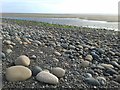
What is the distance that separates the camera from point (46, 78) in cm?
401

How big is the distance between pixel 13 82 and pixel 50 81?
0.62 meters

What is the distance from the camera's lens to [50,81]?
13.1 ft

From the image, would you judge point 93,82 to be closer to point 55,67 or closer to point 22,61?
point 55,67

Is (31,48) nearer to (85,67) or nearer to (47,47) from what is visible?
(47,47)

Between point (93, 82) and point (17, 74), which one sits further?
point (93, 82)

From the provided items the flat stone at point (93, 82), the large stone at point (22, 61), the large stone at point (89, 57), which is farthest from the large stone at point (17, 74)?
the large stone at point (89, 57)

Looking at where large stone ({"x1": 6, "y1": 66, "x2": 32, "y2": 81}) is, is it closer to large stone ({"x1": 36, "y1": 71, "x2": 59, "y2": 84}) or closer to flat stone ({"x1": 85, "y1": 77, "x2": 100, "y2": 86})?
large stone ({"x1": 36, "y1": 71, "x2": 59, "y2": 84})

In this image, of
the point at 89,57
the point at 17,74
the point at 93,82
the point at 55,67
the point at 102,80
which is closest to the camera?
the point at 17,74

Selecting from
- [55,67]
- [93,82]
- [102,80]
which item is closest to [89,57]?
[55,67]

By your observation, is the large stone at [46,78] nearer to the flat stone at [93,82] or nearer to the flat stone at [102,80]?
the flat stone at [93,82]

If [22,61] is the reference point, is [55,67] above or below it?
below

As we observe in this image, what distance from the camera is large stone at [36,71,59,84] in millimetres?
4004

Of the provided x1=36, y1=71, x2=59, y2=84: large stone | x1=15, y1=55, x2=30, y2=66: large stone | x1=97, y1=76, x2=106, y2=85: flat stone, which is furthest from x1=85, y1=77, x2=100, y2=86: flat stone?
x1=15, y1=55, x2=30, y2=66: large stone

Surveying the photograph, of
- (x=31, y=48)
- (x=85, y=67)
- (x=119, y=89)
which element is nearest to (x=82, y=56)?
(x=85, y=67)
